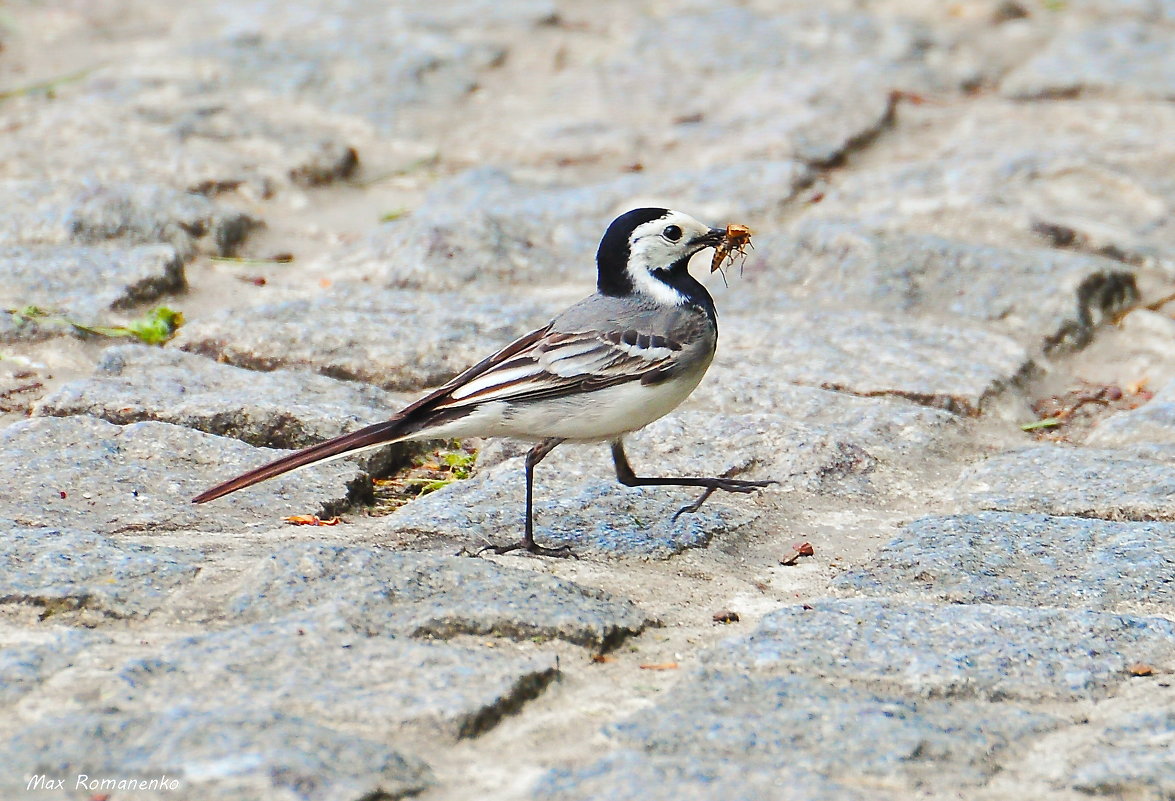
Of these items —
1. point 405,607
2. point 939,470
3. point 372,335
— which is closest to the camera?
point 405,607

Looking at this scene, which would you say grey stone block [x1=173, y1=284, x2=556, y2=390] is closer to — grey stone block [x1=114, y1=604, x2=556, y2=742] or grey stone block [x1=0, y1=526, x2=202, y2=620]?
grey stone block [x1=0, y1=526, x2=202, y2=620]

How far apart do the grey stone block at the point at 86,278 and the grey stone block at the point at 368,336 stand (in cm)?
29

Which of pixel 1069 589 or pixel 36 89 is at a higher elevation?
pixel 36 89

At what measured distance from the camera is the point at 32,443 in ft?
13.6

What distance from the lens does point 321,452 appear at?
3.72 metres

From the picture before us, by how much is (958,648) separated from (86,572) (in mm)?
2063

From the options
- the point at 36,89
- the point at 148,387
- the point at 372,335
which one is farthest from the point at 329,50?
the point at 148,387

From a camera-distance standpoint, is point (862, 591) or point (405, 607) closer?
point (405, 607)

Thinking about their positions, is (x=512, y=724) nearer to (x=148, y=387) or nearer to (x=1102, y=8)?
(x=148, y=387)

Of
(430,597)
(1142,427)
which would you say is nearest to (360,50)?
(1142,427)

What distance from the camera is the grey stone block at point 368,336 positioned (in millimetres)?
4961

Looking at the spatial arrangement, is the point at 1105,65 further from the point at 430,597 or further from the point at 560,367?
the point at 430,597

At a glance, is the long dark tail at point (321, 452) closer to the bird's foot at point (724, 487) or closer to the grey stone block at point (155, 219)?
the bird's foot at point (724, 487)

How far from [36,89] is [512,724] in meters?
5.59
